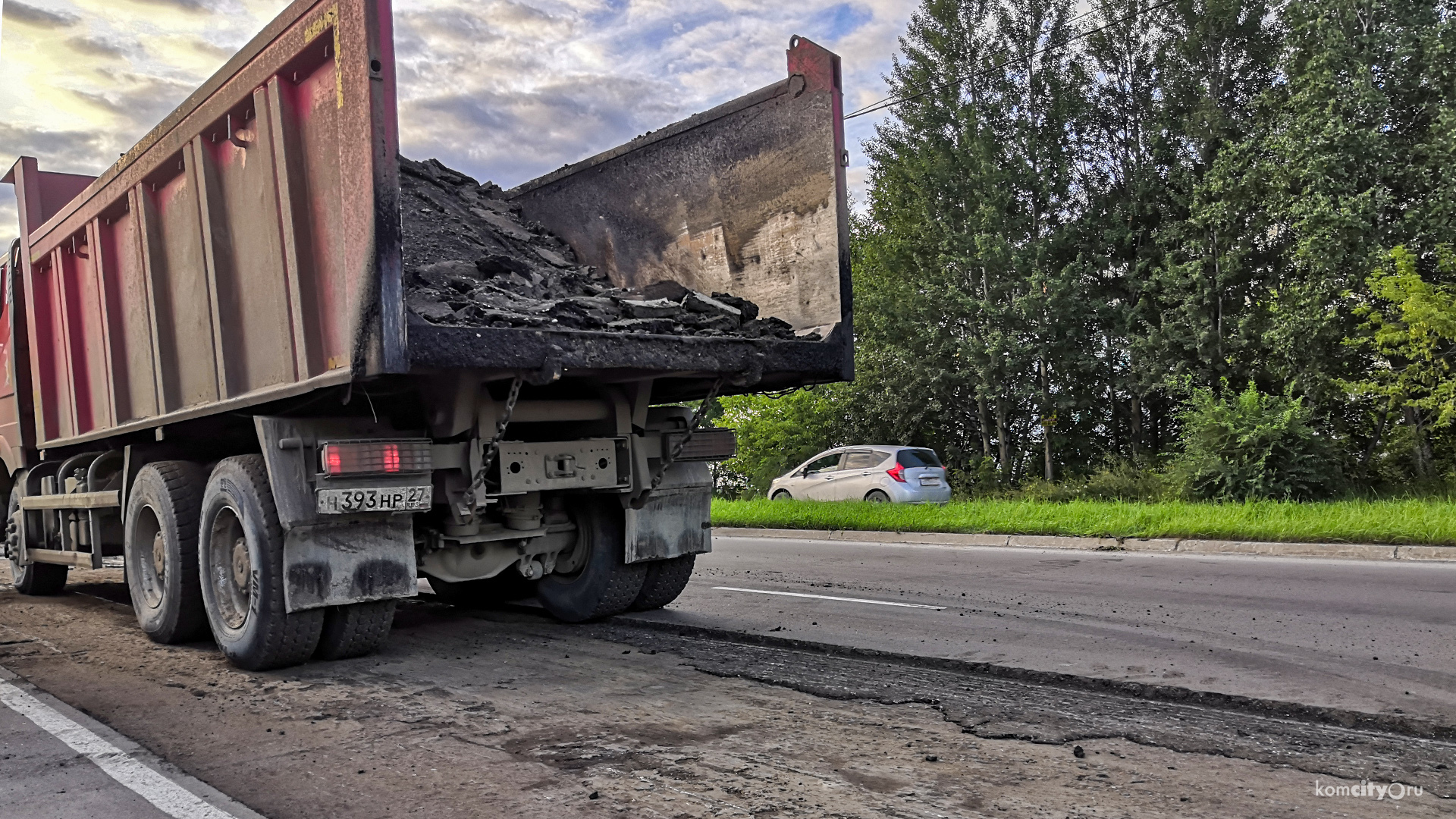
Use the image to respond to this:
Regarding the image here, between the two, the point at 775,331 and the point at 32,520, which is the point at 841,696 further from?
the point at 32,520

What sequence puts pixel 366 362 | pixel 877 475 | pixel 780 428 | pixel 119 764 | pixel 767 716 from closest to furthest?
pixel 119 764 → pixel 767 716 → pixel 366 362 → pixel 877 475 → pixel 780 428

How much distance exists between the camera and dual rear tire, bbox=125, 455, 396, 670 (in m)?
5.57

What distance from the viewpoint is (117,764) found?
4059 millimetres

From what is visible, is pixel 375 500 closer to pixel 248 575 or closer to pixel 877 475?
pixel 248 575

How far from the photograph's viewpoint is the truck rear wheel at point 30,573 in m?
9.35

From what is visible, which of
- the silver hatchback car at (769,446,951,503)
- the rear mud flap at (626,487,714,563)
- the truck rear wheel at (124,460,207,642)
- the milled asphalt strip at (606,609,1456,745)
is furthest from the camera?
the silver hatchback car at (769,446,951,503)

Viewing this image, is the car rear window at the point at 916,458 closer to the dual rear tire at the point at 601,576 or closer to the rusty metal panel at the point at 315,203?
the dual rear tire at the point at 601,576

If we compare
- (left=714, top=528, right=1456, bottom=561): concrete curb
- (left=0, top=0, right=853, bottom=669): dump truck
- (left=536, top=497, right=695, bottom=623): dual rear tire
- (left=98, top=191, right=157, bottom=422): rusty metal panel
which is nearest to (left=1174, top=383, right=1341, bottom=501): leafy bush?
(left=714, top=528, right=1456, bottom=561): concrete curb

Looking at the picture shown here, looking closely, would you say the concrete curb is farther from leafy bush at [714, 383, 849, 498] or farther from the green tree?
leafy bush at [714, 383, 849, 498]

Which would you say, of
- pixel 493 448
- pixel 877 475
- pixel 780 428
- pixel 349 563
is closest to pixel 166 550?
pixel 349 563

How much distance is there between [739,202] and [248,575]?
362 cm

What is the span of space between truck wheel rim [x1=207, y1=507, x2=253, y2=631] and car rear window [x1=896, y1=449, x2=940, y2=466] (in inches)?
580

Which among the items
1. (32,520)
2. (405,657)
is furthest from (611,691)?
(32,520)

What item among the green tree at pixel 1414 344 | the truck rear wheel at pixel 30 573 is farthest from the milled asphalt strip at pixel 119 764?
A: the green tree at pixel 1414 344
